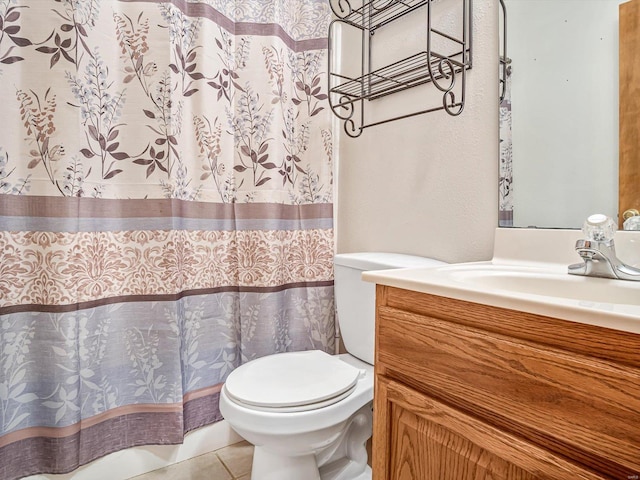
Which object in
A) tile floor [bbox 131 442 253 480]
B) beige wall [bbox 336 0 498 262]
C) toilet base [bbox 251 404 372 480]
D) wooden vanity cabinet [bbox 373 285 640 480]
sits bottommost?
tile floor [bbox 131 442 253 480]

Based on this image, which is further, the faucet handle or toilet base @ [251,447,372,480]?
toilet base @ [251,447,372,480]

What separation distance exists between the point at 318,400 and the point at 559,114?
1.02 m

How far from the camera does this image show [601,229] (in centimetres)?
79

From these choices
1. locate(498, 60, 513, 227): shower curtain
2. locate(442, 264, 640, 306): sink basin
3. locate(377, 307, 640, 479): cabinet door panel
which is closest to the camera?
locate(377, 307, 640, 479): cabinet door panel

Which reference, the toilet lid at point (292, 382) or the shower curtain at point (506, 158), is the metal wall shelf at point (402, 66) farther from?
the toilet lid at point (292, 382)

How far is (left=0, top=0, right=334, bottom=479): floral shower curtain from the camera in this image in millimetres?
1169

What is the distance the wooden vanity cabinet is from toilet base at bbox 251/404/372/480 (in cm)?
39

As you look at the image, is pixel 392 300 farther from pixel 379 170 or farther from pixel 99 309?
pixel 99 309

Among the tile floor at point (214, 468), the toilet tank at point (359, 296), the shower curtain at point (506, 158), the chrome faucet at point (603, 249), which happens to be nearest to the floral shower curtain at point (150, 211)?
the tile floor at point (214, 468)

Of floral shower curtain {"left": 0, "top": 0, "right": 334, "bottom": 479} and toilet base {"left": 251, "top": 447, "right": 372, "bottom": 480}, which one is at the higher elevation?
floral shower curtain {"left": 0, "top": 0, "right": 334, "bottom": 479}

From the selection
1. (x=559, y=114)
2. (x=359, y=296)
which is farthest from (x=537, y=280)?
(x=359, y=296)

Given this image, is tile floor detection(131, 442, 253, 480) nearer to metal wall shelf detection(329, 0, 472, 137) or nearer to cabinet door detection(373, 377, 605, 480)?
cabinet door detection(373, 377, 605, 480)

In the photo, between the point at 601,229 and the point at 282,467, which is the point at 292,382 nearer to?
the point at 282,467

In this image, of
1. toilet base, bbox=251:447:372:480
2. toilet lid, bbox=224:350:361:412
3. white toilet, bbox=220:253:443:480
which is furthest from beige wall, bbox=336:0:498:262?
toilet base, bbox=251:447:372:480
